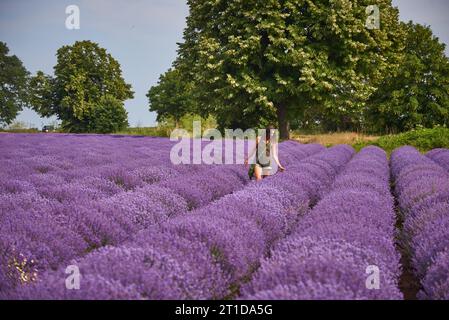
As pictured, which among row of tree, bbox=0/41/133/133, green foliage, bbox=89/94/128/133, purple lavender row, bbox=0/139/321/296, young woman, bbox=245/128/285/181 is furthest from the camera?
row of tree, bbox=0/41/133/133

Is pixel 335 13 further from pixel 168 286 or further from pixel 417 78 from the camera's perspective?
pixel 168 286

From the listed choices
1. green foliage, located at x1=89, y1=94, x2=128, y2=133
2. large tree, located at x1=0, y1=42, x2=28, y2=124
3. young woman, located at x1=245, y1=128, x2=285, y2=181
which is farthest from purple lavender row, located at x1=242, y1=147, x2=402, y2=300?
large tree, located at x1=0, y1=42, x2=28, y2=124

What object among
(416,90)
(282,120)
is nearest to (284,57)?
(282,120)

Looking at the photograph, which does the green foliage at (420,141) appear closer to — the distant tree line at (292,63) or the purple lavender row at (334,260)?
the distant tree line at (292,63)

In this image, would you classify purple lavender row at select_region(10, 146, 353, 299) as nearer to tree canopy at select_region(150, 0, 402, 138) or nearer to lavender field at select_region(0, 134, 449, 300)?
lavender field at select_region(0, 134, 449, 300)

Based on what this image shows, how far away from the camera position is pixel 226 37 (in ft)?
83.6

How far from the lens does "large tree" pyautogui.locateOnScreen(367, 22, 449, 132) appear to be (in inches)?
1403

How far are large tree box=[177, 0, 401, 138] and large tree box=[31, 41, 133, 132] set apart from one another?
2976 cm

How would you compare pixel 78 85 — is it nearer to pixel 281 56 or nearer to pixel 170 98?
pixel 170 98

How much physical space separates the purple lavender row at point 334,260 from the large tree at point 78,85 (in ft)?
161

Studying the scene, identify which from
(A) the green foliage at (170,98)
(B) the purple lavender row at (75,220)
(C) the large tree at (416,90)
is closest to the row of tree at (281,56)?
(C) the large tree at (416,90)

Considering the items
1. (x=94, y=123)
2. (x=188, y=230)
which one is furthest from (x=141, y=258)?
(x=94, y=123)

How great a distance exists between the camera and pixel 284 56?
23297 millimetres

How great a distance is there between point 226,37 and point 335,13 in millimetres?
6546
